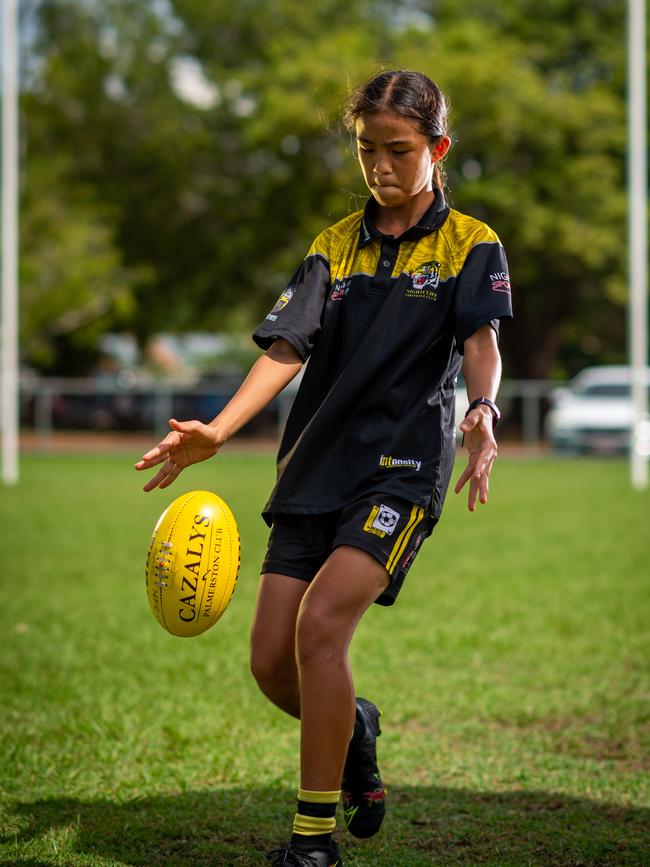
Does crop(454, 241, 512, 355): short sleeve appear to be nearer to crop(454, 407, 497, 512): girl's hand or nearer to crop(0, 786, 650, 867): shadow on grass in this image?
crop(454, 407, 497, 512): girl's hand

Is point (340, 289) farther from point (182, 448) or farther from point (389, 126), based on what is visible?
point (182, 448)

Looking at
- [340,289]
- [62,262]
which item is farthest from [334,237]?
[62,262]

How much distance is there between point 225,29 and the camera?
38500mm

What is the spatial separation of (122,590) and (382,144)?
6.02 meters

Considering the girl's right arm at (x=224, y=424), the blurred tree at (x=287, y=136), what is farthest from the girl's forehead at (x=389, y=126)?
the blurred tree at (x=287, y=136)

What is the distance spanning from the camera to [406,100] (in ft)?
11.6

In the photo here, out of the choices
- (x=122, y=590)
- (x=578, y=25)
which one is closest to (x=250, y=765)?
(x=122, y=590)

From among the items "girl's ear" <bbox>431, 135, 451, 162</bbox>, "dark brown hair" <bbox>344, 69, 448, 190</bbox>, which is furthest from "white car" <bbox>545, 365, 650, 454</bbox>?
"dark brown hair" <bbox>344, 69, 448, 190</bbox>

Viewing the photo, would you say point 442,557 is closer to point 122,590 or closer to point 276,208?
point 122,590

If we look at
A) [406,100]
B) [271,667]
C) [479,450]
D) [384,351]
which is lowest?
[271,667]

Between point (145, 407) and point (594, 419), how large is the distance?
1257cm

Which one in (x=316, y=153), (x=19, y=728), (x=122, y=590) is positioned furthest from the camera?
(x=316, y=153)

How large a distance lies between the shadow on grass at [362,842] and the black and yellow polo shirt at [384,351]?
1.10 metres

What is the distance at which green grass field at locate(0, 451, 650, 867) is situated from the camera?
12.9 feet
